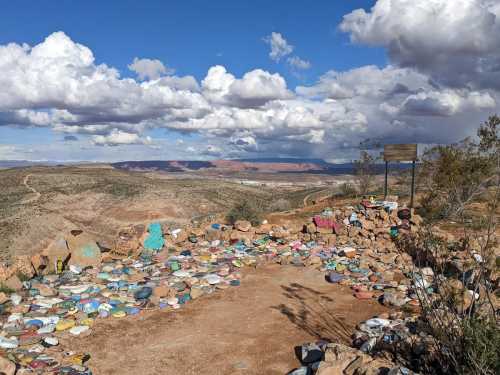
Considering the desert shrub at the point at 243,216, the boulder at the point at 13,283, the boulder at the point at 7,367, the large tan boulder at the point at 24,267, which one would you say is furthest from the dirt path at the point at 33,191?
the boulder at the point at 7,367

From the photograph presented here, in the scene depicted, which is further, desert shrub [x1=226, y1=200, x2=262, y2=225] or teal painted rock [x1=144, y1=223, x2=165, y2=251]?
desert shrub [x1=226, y1=200, x2=262, y2=225]

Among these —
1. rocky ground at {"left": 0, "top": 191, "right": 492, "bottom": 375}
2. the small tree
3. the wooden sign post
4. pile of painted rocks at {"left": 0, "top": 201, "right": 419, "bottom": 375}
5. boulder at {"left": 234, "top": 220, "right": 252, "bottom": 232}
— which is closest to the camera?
rocky ground at {"left": 0, "top": 191, "right": 492, "bottom": 375}

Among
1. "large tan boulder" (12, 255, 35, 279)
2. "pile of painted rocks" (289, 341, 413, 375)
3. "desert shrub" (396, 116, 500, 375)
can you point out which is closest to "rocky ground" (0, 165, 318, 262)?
"desert shrub" (396, 116, 500, 375)

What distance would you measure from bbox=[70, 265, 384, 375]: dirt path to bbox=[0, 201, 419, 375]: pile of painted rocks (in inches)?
15.0

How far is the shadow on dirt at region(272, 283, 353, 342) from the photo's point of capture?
22.7 ft

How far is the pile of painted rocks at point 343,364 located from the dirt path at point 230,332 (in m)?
0.33

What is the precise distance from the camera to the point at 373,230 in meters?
14.1

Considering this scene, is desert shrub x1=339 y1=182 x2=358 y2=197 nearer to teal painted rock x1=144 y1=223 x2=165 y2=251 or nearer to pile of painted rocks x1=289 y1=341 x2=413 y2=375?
teal painted rock x1=144 y1=223 x2=165 y2=251

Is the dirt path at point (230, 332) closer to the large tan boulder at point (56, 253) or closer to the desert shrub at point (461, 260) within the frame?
the desert shrub at point (461, 260)

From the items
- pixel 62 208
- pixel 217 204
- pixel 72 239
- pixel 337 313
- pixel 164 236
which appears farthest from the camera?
pixel 217 204

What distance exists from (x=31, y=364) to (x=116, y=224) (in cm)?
4368

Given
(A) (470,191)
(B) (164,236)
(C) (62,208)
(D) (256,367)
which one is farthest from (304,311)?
(C) (62,208)

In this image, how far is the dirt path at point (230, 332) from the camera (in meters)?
5.95

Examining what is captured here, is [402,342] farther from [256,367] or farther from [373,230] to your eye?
[373,230]
